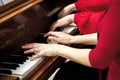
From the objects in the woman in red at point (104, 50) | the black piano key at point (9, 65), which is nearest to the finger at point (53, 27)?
the woman in red at point (104, 50)

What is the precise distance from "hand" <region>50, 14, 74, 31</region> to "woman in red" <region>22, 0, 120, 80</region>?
1.25 ft

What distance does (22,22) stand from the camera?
158 centimetres

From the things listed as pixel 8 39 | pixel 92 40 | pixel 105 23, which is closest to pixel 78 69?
pixel 92 40

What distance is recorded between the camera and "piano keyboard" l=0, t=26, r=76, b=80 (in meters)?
1.33

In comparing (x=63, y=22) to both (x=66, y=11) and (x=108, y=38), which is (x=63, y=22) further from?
(x=108, y=38)

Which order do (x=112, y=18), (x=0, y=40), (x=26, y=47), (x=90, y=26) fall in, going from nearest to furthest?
(x=112, y=18) → (x=0, y=40) → (x=26, y=47) → (x=90, y=26)

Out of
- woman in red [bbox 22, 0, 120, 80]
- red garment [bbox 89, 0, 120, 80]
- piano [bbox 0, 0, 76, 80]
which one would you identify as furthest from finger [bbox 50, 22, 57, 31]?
red garment [bbox 89, 0, 120, 80]

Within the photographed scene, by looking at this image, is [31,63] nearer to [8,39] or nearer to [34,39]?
[8,39]

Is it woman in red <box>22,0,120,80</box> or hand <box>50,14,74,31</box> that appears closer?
woman in red <box>22,0,120,80</box>

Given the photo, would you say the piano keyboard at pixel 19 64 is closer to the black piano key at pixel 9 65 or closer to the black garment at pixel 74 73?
the black piano key at pixel 9 65

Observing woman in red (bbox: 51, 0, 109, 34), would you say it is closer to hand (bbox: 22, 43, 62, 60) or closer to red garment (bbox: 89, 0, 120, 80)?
hand (bbox: 22, 43, 62, 60)

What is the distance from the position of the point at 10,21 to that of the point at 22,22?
0.13 meters

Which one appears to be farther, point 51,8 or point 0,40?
point 51,8

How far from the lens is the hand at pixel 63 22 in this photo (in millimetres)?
1896
